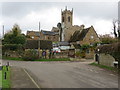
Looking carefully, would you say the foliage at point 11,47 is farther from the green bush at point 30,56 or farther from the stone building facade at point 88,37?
the stone building facade at point 88,37

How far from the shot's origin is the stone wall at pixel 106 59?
23.1m

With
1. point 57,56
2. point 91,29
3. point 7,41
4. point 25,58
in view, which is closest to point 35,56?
point 25,58

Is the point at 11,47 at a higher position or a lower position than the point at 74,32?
lower

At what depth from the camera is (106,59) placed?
2480 centimetres

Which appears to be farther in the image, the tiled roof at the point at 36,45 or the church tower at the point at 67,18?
the church tower at the point at 67,18

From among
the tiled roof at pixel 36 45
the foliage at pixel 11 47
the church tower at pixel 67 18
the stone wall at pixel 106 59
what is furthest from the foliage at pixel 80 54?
the church tower at pixel 67 18

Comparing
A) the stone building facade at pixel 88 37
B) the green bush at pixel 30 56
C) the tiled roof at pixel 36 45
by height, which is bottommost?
the green bush at pixel 30 56

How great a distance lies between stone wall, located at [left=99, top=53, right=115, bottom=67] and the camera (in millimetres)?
23103

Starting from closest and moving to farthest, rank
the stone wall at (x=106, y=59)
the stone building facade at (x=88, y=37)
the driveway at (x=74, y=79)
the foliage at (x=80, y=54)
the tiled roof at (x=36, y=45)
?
the driveway at (x=74, y=79)
the stone wall at (x=106, y=59)
the foliage at (x=80, y=54)
the tiled roof at (x=36, y=45)
the stone building facade at (x=88, y=37)

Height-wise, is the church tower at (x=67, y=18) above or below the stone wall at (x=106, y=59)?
above

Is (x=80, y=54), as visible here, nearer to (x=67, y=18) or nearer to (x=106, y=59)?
(x=106, y=59)

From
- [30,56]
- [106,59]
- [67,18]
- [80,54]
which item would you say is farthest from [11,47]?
[67,18]

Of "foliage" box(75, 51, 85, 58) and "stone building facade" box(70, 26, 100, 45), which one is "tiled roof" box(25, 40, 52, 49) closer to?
"foliage" box(75, 51, 85, 58)

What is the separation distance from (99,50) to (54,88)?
737 inches
